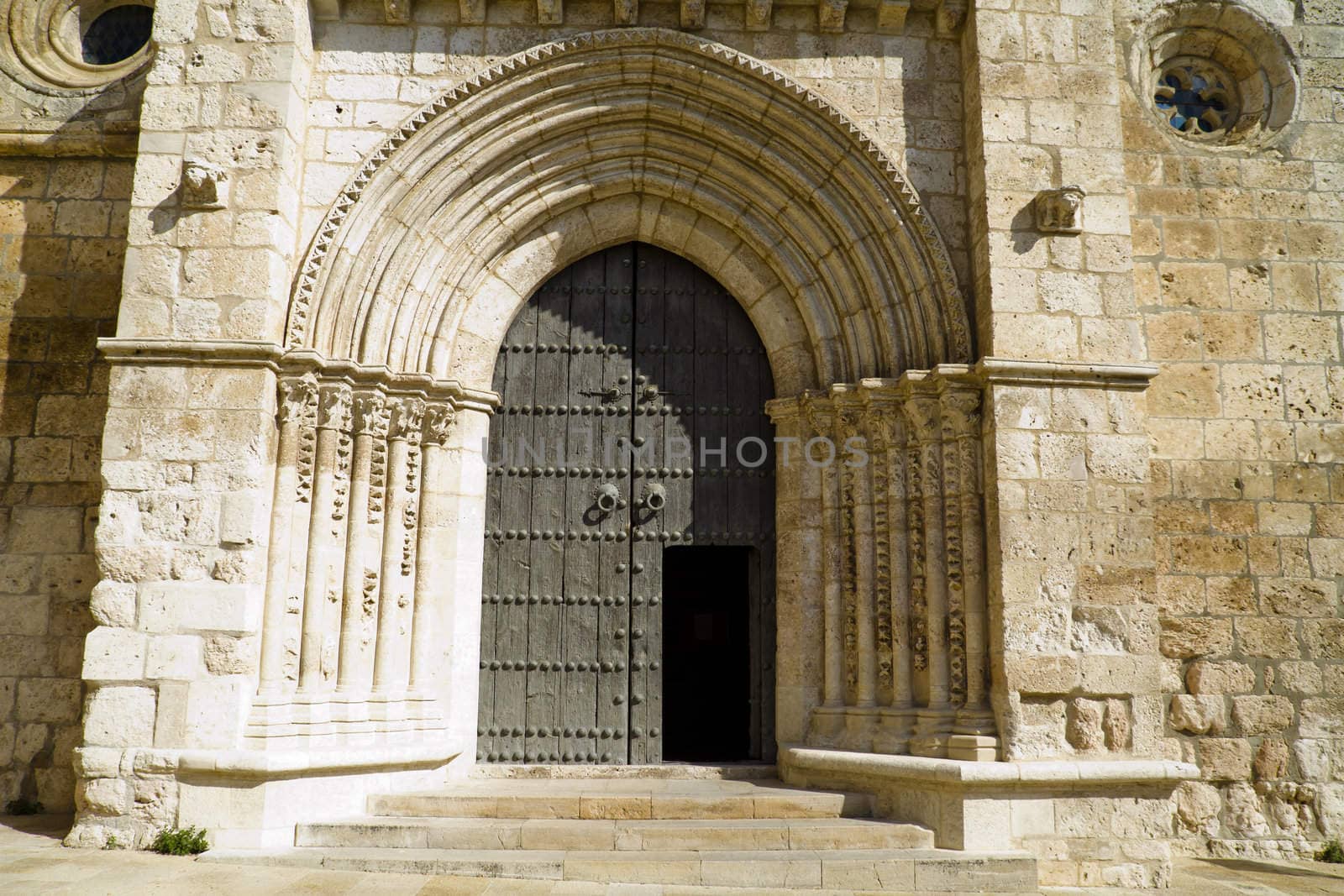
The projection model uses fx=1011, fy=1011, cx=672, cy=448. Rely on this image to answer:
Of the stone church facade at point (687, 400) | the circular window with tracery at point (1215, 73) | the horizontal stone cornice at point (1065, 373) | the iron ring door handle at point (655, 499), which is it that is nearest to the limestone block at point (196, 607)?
the stone church facade at point (687, 400)

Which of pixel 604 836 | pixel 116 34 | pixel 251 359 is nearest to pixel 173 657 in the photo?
pixel 251 359

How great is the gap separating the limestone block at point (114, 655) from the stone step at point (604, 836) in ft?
3.86

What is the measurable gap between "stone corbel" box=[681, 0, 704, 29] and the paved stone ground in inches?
191

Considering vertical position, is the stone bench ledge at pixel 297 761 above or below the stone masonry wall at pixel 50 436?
below

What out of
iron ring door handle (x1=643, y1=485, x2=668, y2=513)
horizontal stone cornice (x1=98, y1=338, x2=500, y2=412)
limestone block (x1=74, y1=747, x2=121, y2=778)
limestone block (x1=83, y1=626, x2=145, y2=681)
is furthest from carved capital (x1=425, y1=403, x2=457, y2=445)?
limestone block (x1=74, y1=747, x2=121, y2=778)

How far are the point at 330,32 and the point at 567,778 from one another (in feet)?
15.4

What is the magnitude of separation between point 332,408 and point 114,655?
5.40 feet

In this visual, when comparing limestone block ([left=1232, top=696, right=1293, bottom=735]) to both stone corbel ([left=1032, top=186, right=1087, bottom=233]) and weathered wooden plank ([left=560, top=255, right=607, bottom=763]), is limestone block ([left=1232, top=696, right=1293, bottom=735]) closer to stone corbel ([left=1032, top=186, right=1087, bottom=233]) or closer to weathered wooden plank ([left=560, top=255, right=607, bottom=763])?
stone corbel ([left=1032, top=186, right=1087, bottom=233])

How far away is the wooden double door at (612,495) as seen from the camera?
6125 mm

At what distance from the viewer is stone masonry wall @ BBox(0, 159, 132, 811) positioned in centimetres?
575

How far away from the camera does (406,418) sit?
19.2 feet

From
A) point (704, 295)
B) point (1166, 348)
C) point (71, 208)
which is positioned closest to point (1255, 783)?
point (1166, 348)

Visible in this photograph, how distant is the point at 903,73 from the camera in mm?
6195

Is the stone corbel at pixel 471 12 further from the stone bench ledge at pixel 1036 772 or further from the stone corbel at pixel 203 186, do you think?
the stone bench ledge at pixel 1036 772
